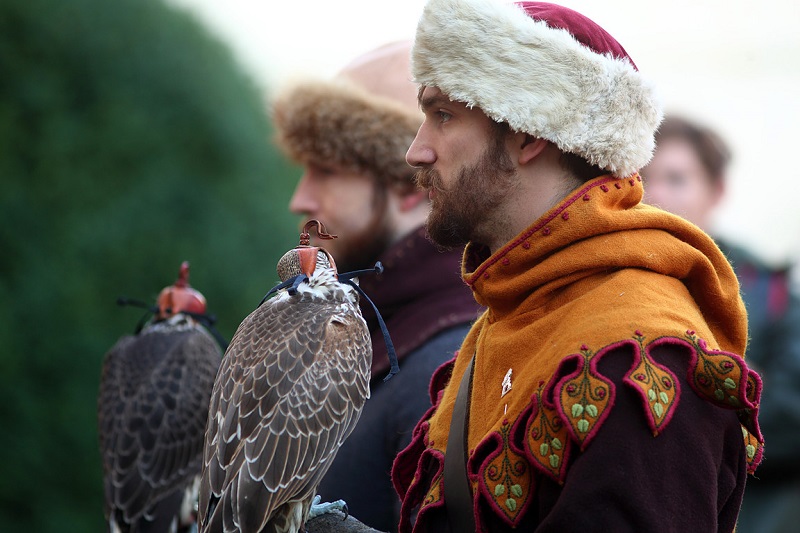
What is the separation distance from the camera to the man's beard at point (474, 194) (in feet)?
6.58

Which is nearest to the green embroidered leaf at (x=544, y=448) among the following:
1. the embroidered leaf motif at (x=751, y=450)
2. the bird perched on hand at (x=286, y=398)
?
the embroidered leaf motif at (x=751, y=450)

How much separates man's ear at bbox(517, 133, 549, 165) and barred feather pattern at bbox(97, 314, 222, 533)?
6.15ft

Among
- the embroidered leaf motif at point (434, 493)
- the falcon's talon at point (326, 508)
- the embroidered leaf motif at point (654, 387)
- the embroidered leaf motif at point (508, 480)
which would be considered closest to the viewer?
the embroidered leaf motif at point (654, 387)

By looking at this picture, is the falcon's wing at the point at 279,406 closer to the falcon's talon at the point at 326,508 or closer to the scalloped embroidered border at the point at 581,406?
the falcon's talon at the point at 326,508

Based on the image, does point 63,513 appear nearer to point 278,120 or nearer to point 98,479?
point 98,479

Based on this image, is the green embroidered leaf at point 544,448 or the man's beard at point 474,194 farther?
the man's beard at point 474,194

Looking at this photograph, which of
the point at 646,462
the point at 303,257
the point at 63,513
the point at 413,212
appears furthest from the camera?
the point at 63,513

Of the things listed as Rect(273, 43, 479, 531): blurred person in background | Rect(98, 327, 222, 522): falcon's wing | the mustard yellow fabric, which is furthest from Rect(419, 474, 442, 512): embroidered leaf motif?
Rect(98, 327, 222, 522): falcon's wing

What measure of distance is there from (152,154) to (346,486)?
3951 millimetres

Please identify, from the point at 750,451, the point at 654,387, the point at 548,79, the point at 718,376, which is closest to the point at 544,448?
the point at 654,387

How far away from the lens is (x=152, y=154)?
621 cm

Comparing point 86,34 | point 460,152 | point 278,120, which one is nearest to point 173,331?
point 278,120

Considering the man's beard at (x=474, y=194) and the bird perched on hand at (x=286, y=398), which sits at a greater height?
the man's beard at (x=474, y=194)

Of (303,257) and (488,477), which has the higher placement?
(303,257)
